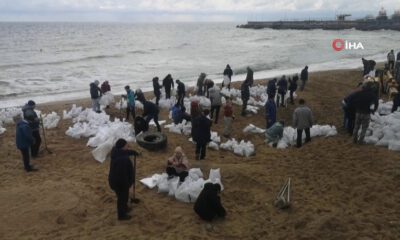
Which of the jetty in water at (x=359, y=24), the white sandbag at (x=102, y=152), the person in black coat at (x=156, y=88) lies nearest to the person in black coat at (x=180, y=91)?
the person in black coat at (x=156, y=88)

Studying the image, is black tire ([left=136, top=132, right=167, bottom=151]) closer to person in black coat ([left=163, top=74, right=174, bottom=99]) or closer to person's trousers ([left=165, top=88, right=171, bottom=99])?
person in black coat ([left=163, top=74, right=174, bottom=99])

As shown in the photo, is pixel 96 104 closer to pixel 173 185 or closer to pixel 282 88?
pixel 282 88

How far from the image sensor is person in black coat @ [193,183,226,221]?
19.8 ft

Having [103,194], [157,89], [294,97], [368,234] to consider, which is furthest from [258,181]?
[294,97]

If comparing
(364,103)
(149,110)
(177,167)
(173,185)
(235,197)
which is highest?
(364,103)

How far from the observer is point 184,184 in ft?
23.0

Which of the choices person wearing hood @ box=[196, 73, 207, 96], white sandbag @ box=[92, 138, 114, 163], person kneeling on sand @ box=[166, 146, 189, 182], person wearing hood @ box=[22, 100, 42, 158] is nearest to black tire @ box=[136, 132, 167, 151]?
white sandbag @ box=[92, 138, 114, 163]

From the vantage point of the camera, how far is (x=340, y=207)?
6383 millimetres

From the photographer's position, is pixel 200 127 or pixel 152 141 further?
pixel 152 141

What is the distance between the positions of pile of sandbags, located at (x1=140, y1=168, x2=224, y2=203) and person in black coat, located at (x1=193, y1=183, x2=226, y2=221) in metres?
0.65

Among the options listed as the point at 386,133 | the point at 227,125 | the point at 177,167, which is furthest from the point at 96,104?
the point at 386,133

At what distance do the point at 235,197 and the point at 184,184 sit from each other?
99cm

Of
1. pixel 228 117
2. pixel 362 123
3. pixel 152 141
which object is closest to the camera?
pixel 362 123

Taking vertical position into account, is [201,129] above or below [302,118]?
below
